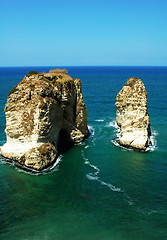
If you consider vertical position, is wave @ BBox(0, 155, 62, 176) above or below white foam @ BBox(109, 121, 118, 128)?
below

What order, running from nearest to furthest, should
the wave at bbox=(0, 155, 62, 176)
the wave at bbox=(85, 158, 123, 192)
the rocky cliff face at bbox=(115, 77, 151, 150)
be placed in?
the wave at bbox=(85, 158, 123, 192) → the wave at bbox=(0, 155, 62, 176) → the rocky cliff face at bbox=(115, 77, 151, 150)

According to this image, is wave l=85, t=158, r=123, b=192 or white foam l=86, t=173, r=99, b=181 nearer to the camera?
wave l=85, t=158, r=123, b=192

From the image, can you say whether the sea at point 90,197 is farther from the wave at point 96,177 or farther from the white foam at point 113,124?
the white foam at point 113,124

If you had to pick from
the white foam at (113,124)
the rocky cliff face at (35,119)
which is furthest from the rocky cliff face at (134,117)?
the rocky cliff face at (35,119)

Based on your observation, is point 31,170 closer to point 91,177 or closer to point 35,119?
point 35,119

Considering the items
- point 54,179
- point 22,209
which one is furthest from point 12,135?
point 22,209

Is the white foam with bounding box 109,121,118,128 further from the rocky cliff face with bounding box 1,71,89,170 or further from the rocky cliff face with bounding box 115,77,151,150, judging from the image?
the rocky cliff face with bounding box 1,71,89,170

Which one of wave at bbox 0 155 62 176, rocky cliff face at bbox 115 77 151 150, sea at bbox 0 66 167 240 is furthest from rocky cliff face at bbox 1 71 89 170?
rocky cliff face at bbox 115 77 151 150

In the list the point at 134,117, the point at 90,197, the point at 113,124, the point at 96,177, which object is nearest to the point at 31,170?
the point at 96,177

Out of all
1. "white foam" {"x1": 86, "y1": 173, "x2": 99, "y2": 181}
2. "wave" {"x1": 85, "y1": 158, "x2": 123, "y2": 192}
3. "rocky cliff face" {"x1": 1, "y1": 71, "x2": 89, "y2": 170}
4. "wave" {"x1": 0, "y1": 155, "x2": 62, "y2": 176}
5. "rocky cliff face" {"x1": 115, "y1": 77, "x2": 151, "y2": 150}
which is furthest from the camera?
"rocky cliff face" {"x1": 115, "y1": 77, "x2": 151, "y2": 150}
